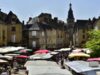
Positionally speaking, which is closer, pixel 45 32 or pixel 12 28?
pixel 12 28

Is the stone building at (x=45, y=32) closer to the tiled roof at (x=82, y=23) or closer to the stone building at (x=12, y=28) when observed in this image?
the tiled roof at (x=82, y=23)

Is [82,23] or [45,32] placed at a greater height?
[82,23]

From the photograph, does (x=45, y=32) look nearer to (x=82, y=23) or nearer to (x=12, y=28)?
(x=12, y=28)

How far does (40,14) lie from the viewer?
128m

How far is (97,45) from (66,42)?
248ft

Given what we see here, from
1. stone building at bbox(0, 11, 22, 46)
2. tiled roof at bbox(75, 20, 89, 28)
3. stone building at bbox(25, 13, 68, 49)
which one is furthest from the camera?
tiled roof at bbox(75, 20, 89, 28)

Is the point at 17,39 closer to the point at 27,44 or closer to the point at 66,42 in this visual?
the point at 27,44

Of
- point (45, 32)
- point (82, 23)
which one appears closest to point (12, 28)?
point (45, 32)

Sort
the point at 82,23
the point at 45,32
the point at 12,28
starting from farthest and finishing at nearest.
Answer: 1. the point at 82,23
2. the point at 45,32
3. the point at 12,28

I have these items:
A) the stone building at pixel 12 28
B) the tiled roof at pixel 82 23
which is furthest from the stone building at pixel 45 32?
the stone building at pixel 12 28

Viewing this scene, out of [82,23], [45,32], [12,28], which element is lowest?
[45,32]

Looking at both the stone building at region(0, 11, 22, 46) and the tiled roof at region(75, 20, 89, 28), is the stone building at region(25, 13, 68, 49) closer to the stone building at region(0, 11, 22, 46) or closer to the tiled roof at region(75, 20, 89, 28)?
the tiled roof at region(75, 20, 89, 28)

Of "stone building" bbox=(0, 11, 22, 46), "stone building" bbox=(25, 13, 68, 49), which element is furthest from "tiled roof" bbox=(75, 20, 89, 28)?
"stone building" bbox=(0, 11, 22, 46)

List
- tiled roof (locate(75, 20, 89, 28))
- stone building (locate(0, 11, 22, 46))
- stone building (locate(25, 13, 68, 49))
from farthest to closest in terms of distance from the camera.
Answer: tiled roof (locate(75, 20, 89, 28))
stone building (locate(25, 13, 68, 49))
stone building (locate(0, 11, 22, 46))
